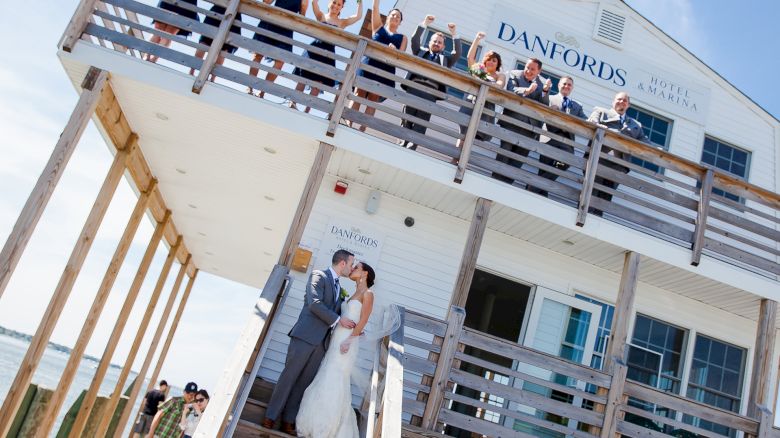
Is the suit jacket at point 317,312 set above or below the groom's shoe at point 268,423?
above

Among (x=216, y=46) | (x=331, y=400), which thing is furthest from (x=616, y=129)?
(x=331, y=400)

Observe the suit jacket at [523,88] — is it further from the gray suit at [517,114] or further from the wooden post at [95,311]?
the wooden post at [95,311]

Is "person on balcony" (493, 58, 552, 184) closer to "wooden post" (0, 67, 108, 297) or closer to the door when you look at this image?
the door

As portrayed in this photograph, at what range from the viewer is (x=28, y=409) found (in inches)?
363

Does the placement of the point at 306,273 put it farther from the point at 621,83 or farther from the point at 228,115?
the point at 621,83

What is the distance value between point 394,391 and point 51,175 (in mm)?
4397

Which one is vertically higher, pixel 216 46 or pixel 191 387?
pixel 216 46

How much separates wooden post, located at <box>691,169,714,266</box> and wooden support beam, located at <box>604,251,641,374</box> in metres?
0.73

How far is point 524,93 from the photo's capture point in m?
8.75

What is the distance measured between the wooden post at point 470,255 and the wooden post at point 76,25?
4896 millimetres

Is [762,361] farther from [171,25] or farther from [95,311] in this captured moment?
[95,311]

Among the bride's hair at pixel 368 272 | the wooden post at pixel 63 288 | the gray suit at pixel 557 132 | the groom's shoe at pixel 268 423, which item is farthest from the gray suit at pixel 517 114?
the wooden post at pixel 63 288

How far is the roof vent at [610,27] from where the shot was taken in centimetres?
1158

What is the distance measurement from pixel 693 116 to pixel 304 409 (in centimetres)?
872
